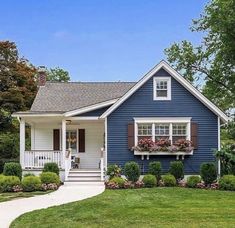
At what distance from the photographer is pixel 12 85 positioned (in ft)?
92.3

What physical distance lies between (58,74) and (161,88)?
111 ft

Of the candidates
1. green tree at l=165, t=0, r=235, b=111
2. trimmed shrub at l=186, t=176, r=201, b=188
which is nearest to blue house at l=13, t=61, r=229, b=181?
trimmed shrub at l=186, t=176, r=201, b=188

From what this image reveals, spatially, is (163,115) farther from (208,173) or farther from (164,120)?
(208,173)

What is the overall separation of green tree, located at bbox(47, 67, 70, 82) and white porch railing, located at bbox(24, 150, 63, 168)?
32636 millimetres

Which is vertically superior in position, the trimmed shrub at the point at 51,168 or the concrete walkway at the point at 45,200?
the trimmed shrub at the point at 51,168

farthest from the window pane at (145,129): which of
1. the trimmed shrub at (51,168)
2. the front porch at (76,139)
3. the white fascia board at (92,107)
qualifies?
the trimmed shrub at (51,168)

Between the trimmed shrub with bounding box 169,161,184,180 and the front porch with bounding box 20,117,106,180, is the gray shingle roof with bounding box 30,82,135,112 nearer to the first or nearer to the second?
the front porch with bounding box 20,117,106,180

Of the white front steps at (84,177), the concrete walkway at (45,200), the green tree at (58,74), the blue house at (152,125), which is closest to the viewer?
the concrete walkway at (45,200)

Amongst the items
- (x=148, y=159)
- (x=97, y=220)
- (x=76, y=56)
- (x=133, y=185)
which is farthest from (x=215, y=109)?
(x=76, y=56)

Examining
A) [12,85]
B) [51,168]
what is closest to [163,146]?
[51,168]

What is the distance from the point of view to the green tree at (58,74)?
5222cm

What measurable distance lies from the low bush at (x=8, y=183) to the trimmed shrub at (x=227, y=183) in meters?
7.99

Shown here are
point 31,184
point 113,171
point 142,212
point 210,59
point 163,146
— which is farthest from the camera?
point 210,59

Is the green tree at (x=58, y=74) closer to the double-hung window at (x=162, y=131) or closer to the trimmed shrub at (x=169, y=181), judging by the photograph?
the double-hung window at (x=162, y=131)
